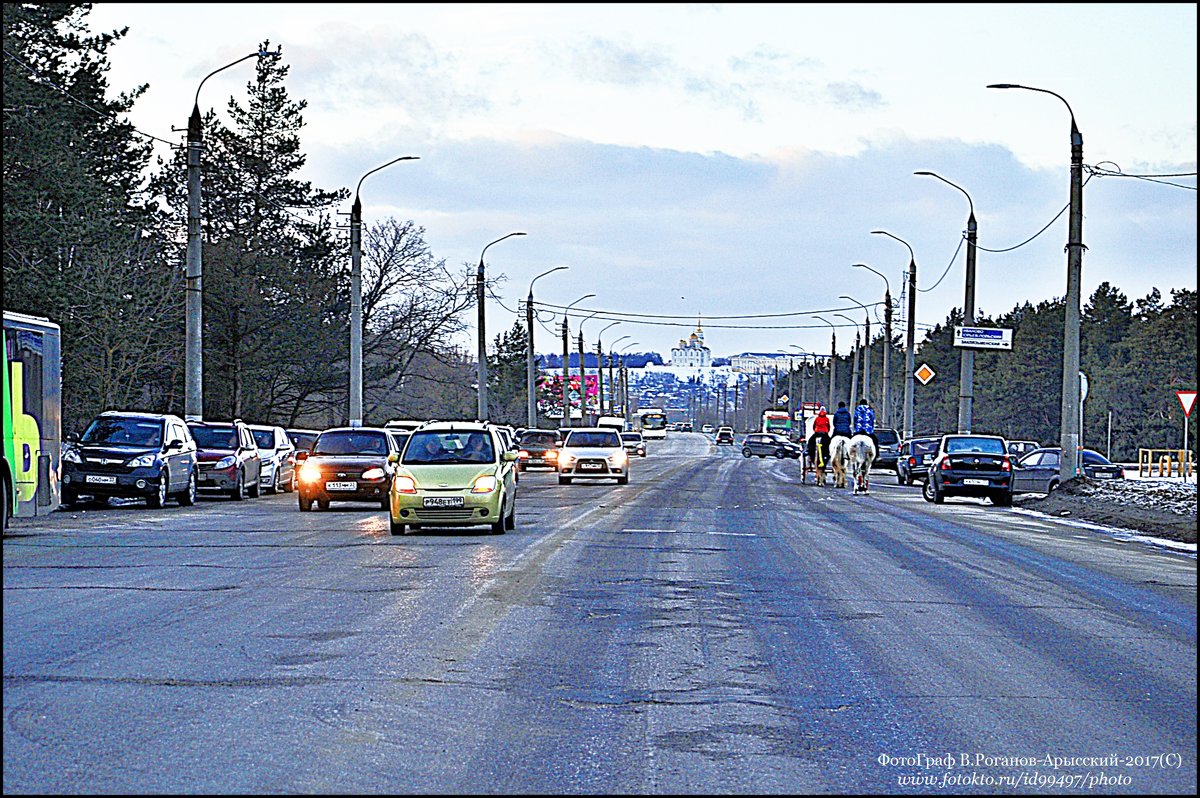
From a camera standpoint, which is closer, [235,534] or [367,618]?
[367,618]

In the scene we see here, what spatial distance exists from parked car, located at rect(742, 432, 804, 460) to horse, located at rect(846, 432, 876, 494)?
181 ft

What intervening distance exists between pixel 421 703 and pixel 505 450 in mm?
15162

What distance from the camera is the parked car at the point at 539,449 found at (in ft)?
204

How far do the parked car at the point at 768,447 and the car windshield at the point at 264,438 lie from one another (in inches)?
2307

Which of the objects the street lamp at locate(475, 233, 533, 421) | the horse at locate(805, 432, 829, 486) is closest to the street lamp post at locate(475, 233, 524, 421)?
the street lamp at locate(475, 233, 533, 421)

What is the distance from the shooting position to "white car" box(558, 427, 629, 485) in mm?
46344

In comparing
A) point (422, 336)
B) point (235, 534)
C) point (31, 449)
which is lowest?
point (235, 534)

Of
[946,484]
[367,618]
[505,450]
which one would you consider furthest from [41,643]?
[946,484]

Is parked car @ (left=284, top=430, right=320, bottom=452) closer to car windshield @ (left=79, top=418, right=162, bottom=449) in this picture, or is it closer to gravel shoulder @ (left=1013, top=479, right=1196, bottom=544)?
car windshield @ (left=79, top=418, right=162, bottom=449)

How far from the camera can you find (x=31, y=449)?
Result: 2062 centimetres

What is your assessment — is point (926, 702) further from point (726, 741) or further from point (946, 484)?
point (946, 484)

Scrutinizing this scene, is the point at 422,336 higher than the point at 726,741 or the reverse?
higher

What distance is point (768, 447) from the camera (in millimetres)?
96625

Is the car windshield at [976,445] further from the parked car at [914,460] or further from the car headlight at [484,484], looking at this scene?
the car headlight at [484,484]
